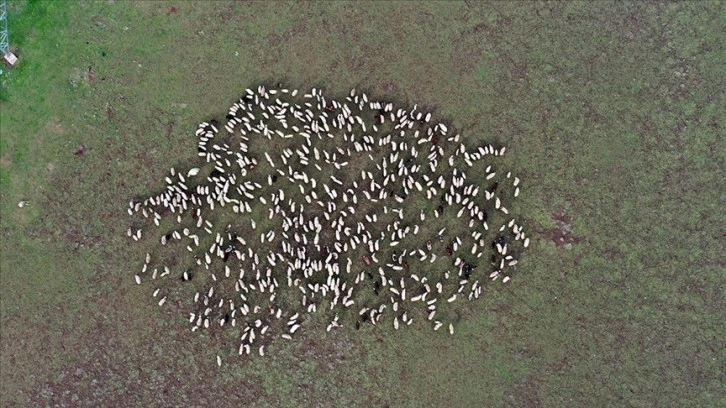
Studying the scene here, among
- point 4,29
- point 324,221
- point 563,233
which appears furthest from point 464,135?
point 4,29

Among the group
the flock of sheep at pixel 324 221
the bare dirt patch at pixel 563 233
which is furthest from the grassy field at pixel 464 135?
the flock of sheep at pixel 324 221

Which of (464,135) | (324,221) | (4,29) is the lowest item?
(324,221)

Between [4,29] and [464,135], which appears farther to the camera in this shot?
[4,29]

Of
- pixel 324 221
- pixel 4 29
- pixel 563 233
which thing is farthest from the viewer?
pixel 4 29

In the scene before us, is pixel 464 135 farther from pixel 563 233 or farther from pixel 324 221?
pixel 324 221

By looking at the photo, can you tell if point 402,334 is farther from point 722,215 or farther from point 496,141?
point 722,215

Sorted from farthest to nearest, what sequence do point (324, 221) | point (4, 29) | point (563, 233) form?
point (4, 29)
point (324, 221)
point (563, 233)

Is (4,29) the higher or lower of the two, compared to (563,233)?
higher

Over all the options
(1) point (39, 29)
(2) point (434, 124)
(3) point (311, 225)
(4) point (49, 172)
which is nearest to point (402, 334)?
(3) point (311, 225)
